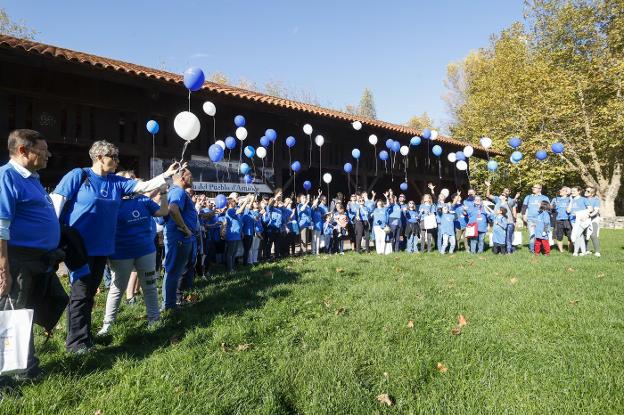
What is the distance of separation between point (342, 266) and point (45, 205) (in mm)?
5607

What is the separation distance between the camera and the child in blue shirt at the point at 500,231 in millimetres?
A: 10750

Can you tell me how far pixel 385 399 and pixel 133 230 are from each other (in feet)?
9.74

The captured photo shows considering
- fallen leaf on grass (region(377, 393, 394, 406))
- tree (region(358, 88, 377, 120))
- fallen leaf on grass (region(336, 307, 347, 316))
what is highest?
tree (region(358, 88, 377, 120))

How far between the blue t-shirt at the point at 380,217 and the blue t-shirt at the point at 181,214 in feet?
22.9

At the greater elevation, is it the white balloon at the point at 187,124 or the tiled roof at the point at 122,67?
the tiled roof at the point at 122,67

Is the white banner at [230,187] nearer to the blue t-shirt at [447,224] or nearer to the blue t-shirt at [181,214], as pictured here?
the blue t-shirt at [447,224]

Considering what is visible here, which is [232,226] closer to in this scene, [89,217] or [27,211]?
[89,217]

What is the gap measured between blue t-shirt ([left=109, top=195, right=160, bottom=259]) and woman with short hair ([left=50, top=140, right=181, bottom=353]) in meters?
0.37

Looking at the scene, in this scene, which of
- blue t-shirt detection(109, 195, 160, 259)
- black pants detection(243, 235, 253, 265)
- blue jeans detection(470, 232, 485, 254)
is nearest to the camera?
blue t-shirt detection(109, 195, 160, 259)

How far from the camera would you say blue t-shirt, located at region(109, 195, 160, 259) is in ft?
13.4

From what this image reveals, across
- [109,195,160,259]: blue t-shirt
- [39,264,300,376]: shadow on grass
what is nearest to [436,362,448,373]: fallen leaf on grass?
[39,264,300,376]: shadow on grass

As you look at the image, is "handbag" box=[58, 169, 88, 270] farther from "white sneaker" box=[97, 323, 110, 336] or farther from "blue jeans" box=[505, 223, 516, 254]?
"blue jeans" box=[505, 223, 516, 254]

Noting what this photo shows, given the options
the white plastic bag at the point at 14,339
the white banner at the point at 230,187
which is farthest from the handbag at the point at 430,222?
the white plastic bag at the point at 14,339

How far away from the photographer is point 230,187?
1190cm
